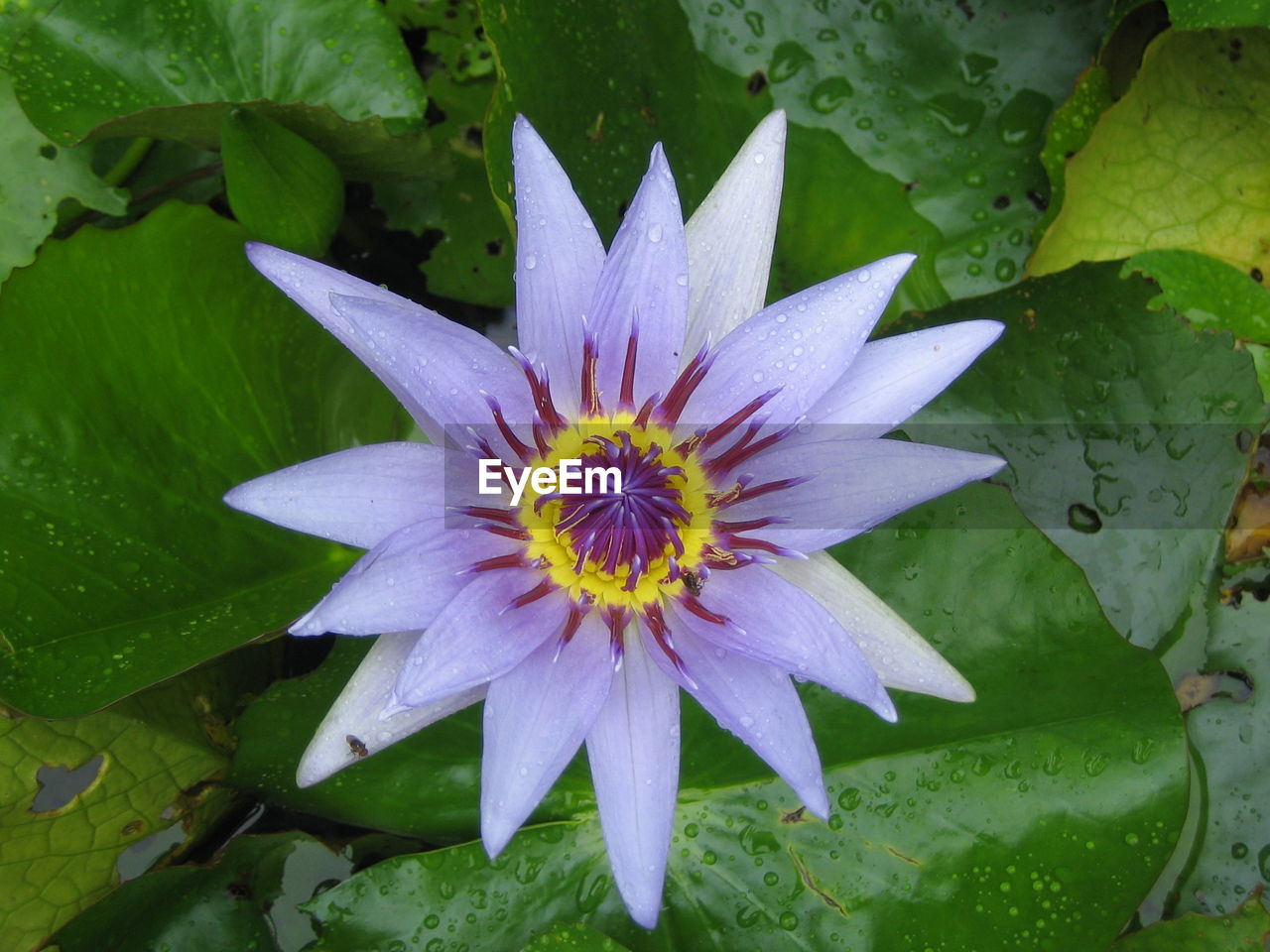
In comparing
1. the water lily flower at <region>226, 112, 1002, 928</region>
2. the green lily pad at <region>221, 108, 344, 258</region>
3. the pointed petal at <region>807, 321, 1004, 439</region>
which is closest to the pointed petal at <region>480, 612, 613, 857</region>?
the water lily flower at <region>226, 112, 1002, 928</region>

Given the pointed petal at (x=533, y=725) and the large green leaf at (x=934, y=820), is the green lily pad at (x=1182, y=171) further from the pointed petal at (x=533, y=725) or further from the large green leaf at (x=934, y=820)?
the pointed petal at (x=533, y=725)

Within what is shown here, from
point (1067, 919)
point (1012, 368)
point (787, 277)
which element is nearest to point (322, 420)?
point (787, 277)

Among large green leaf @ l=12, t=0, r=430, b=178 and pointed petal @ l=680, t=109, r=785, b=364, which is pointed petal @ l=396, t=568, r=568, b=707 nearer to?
pointed petal @ l=680, t=109, r=785, b=364

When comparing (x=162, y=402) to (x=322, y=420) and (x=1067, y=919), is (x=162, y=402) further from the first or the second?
(x=1067, y=919)

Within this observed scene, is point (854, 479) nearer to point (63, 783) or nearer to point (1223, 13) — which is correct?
point (1223, 13)

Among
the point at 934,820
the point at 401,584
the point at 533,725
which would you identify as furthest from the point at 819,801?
the point at 934,820

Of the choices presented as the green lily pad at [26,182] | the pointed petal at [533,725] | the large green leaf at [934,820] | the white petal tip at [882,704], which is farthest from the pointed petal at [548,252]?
the green lily pad at [26,182]
